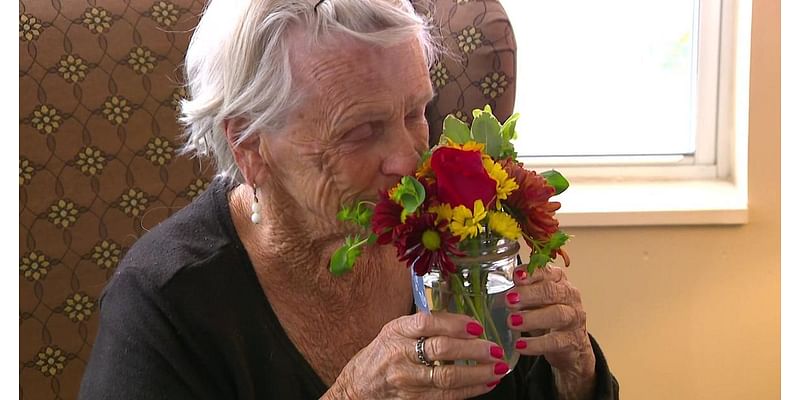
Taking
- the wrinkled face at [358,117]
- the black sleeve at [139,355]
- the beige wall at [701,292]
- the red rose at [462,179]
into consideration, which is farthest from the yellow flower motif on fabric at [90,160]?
the beige wall at [701,292]

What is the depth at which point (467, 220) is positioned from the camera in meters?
0.88

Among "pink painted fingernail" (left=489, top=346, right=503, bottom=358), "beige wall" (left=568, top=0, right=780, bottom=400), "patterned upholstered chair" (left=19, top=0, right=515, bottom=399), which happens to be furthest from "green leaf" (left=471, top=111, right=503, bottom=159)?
"beige wall" (left=568, top=0, right=780, bottom=400)

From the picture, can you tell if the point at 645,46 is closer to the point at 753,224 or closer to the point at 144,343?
the point at 753,224

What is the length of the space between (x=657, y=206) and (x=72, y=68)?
49.3 inches

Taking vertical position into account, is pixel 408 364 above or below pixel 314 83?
below

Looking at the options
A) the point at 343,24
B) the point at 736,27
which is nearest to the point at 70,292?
the point at 343,24

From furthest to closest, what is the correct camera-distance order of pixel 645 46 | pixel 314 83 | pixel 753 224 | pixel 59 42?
pixel 645 46 < pixel 753 224 < pixel 59 42 < pixel 314 83

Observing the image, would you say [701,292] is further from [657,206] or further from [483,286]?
→ [483,286]

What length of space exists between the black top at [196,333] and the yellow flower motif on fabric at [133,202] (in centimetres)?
26

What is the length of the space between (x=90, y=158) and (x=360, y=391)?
713mm

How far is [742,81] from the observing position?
2.07m

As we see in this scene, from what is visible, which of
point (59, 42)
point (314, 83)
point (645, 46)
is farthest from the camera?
point (645, 46)

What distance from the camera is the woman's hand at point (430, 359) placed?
978mm

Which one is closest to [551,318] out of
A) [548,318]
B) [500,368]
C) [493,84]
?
[548,318]
